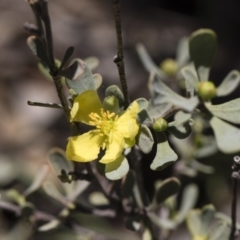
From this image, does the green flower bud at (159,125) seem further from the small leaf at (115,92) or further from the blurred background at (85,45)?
the blurred background at (85,45)

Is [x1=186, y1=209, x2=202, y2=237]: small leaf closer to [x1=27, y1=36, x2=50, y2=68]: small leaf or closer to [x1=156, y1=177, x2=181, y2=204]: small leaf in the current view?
[x1=156, y1=177, x2=181, y2=204]: small leaf

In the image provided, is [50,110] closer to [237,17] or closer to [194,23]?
[194,23]

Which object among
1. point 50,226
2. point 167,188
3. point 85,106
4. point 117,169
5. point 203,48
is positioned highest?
point 203,48

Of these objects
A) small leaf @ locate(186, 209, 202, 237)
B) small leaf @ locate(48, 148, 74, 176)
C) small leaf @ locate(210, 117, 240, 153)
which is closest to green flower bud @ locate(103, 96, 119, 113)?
small leaf @ locate(210, 117, 240, 153)

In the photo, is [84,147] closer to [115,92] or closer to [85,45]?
[115,92]

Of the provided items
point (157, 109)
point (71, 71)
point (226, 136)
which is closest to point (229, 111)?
point (226, 136)
